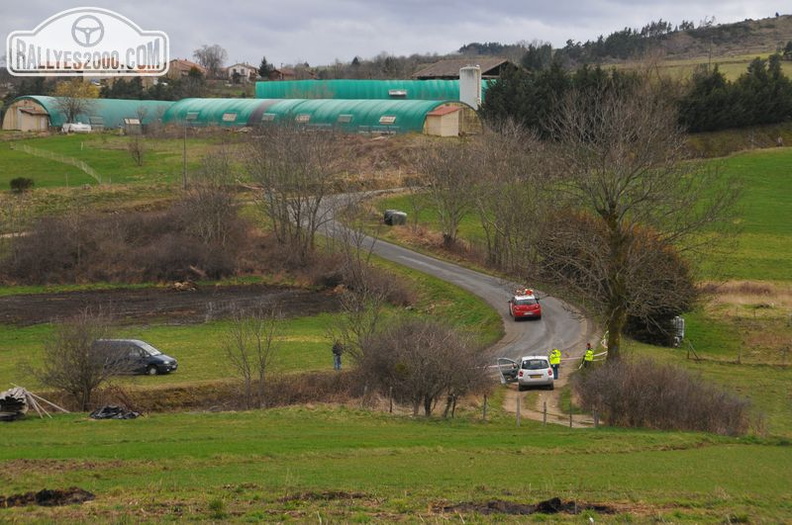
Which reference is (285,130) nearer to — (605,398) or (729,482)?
(605,398)

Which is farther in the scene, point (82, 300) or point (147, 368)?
point (82, 300)

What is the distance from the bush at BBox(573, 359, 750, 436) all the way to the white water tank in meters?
78.6

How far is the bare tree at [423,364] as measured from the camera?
27.2 meters

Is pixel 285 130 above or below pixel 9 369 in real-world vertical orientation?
above

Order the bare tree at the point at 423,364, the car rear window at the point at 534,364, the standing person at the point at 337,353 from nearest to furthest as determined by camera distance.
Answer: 1. the bare tree at the point at 423,364
2. the car rear window at the point at 534,364
3. the standing person at the point at 337,353

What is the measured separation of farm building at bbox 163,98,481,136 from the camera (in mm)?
92875

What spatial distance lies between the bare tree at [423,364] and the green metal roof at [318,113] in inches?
2448

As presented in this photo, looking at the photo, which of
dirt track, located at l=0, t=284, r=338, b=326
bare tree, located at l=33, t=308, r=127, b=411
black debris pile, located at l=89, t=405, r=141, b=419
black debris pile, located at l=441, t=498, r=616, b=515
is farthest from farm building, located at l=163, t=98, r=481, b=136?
black debris pile, located at l=441, t=498, r=616, b=515

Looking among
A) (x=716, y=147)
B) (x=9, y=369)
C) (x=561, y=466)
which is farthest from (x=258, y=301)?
(x=716, y=147)

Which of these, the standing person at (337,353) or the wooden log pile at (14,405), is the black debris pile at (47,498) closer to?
the wooden log pile at (14,405)

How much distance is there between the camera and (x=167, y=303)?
164ft

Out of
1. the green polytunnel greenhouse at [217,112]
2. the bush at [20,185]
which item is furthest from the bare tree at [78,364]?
the green polytunnel greenhouse at [217,112]

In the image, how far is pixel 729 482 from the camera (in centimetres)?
1862

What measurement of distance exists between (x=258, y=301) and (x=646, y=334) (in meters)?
20.1
